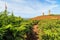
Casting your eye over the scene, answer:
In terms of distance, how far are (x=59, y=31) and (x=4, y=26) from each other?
8.27 metres

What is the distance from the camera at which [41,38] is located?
18.7 metres

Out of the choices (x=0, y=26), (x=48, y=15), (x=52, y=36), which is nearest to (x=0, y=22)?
(x=0, y=26)

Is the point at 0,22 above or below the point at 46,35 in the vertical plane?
above

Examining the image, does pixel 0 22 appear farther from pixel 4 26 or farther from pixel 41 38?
pixel 41 38

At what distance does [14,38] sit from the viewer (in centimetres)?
1086

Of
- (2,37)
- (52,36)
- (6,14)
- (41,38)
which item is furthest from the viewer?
(41,38)

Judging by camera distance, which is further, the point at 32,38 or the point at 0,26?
the point at 32,38

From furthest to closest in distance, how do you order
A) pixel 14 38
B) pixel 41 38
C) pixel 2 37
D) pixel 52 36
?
pixel 41 38, pixel 52 36, pixel 14 38, pixel 2 37

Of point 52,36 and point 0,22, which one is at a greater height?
point 0,22

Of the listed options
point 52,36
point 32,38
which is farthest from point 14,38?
point 32,38

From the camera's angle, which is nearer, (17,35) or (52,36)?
(17,35)

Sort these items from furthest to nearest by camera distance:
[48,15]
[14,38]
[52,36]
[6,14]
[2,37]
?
[48,15] < [52,36] < [6,14] < [14,38] < [2,37]

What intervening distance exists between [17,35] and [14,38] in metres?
0.33

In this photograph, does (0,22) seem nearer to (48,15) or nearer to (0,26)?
(0,26)
